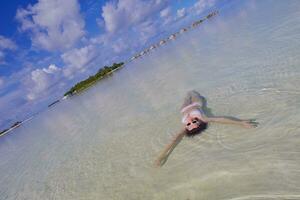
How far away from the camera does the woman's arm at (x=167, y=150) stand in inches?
268

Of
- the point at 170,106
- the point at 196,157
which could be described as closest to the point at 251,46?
the point at 170,106

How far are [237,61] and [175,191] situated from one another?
835 cm

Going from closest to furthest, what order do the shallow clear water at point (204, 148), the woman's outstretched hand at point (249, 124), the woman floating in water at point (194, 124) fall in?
the shallow clear water at point (204, 148) → the woman's outstretched hand at point (249, 124) → the woman floating in water at point (194, 124)

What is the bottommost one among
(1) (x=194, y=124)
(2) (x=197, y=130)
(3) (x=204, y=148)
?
(3) (x=204, y=148)

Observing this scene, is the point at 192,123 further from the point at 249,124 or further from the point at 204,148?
the point at 249,124

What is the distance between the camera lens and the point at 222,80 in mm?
10602

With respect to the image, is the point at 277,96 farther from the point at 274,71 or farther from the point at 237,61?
the point at 237,61

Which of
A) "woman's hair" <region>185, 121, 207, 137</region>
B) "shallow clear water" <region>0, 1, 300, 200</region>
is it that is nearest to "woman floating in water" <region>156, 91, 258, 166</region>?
"woman's hair" <region>185, 121, 207, 137</region>

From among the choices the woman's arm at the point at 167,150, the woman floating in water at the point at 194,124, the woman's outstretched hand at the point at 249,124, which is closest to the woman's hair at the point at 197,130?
the woman floating in water at the point at 194,124

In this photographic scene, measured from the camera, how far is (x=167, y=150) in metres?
7.00

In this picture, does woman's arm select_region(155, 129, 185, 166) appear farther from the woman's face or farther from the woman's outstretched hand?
the woman's outstretched hand

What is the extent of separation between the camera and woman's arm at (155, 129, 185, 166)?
6797mm

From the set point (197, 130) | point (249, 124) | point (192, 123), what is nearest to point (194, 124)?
point (192, 123)

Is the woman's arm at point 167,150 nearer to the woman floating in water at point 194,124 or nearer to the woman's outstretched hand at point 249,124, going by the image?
the woman floating in water at point 194,124
